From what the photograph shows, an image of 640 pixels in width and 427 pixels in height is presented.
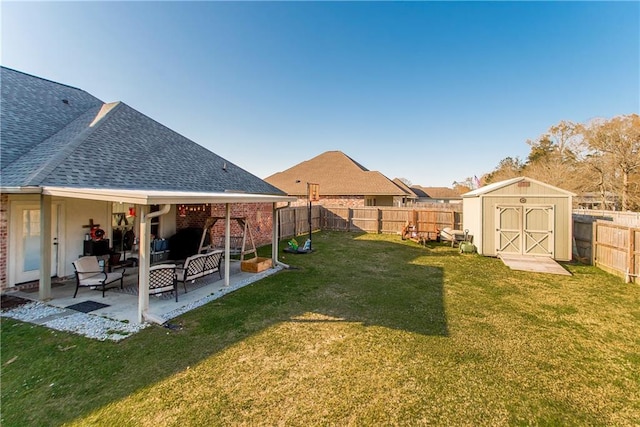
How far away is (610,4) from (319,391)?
15.7 m

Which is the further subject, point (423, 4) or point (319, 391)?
point (423, 4)

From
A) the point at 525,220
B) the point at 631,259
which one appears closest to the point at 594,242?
the point at 525,220

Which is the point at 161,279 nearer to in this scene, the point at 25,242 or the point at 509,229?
the point at 25,242

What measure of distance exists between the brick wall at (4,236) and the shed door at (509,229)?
15077 mm

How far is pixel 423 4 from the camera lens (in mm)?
10836

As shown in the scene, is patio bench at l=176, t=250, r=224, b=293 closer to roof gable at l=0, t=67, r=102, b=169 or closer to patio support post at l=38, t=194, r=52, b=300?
patio support post at l=38, t=194, r=52, b=300

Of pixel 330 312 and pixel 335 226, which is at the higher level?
pixel 335 226

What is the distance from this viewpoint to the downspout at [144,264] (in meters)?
4.90

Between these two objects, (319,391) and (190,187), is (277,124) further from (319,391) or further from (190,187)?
(319,391)

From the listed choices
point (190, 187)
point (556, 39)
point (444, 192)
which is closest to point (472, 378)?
point (190, 187)

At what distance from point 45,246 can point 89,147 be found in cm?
320

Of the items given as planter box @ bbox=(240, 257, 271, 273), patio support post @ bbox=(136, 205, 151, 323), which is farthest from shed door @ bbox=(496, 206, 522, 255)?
patio support post @ bbox=(136, 205, 151, 323)

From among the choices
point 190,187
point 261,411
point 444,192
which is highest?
point 444,192

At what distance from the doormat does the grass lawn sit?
0.78 meters
